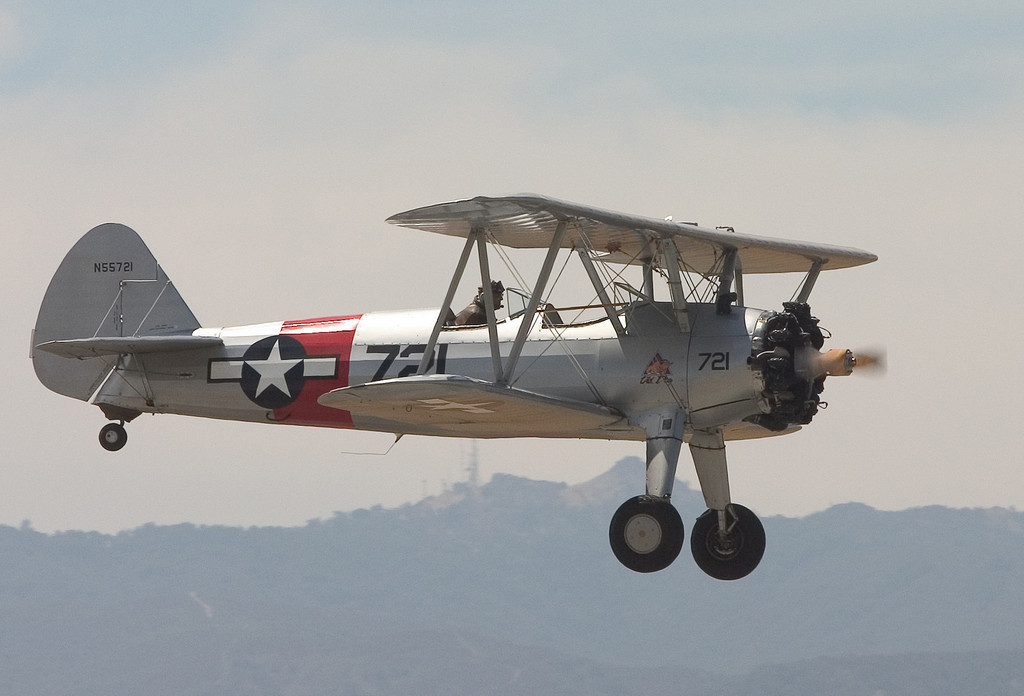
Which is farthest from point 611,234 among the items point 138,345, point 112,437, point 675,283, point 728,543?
point 112,437

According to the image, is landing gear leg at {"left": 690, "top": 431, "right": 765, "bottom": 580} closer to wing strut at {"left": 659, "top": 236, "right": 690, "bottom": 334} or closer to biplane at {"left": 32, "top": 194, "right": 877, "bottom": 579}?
Answer: biplane at {"left": 32, "top": 194, "right": 877, "bottom": 579}

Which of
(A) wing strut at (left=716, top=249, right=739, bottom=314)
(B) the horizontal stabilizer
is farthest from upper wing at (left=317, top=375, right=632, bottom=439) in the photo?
(B) the horizontal stabilizer

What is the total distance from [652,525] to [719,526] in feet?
5.46

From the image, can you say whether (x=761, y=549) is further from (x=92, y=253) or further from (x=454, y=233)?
(x=92, y=253)

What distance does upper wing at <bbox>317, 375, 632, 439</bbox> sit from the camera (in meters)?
14.1

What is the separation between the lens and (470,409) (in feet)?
50.3

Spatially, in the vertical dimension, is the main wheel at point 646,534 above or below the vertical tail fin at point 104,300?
below

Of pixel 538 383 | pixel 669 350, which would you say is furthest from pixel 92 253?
pixel 669 350

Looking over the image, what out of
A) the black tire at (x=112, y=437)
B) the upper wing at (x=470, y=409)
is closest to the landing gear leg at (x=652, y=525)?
the upper wing at (x=470, y=409)

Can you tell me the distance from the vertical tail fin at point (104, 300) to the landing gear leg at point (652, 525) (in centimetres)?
713

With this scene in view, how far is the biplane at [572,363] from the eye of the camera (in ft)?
49.2

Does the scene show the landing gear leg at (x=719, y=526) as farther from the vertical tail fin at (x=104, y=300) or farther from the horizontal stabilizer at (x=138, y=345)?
the vertical tail fin at (x=104, y=300)

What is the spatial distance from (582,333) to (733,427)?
183 centimetres

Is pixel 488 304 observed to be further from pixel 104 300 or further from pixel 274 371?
pixel 104 300
